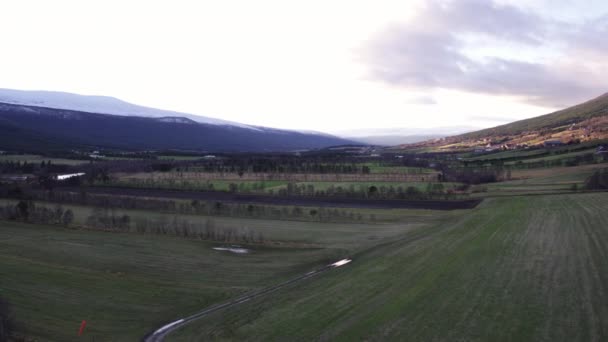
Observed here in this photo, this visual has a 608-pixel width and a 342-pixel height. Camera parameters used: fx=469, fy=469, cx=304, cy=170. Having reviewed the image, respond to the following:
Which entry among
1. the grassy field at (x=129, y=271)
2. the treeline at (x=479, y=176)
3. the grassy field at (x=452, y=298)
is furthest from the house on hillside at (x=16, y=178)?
the treeline at (x=479, y=176)

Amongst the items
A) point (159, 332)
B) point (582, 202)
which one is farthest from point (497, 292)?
point (582, 202)

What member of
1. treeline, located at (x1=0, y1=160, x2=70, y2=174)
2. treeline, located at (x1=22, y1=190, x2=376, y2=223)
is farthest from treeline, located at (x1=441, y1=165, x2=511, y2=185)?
treeline, located at (x1=0, y1=160, x2=70, y2=174)

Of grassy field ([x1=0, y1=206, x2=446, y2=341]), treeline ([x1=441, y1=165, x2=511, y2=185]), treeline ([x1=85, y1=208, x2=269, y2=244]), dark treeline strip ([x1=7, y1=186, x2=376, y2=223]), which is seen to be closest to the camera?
grassy field ([x1=0, y1=206, x2=446, y2=341])

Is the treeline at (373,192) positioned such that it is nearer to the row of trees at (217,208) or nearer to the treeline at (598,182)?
the row of trees at (217,208)

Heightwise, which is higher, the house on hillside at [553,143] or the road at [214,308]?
the house on hillside at [553,143]

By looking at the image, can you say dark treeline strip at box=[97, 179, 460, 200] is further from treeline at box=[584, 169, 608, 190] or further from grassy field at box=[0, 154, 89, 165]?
grassy field at box=[0, 154, 89, 165]

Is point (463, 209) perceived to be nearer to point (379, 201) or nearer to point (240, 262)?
point (379, 201)
